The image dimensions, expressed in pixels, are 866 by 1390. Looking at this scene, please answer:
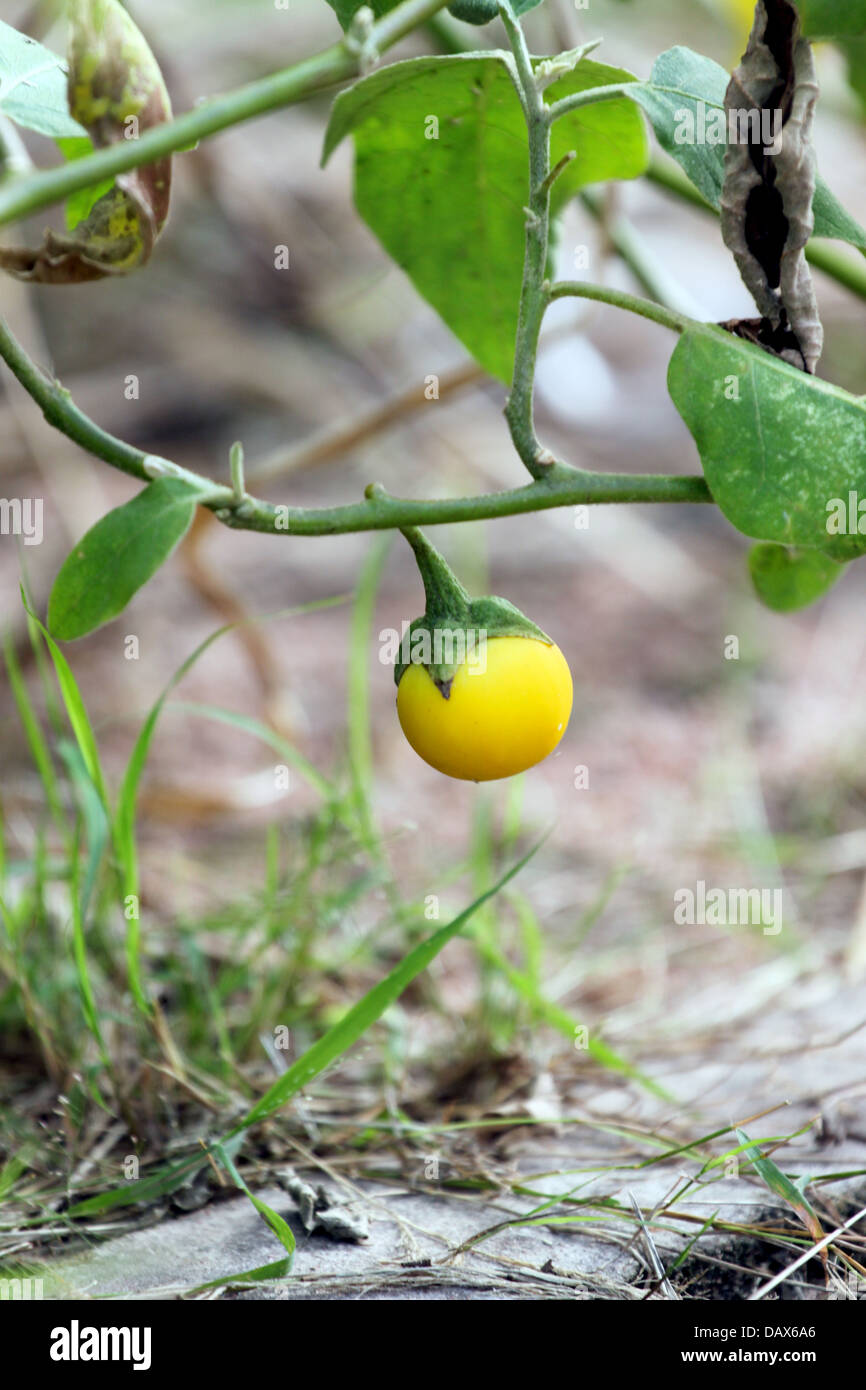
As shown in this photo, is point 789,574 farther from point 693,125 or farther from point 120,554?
point 120,554

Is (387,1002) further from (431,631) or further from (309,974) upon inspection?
(309,974)

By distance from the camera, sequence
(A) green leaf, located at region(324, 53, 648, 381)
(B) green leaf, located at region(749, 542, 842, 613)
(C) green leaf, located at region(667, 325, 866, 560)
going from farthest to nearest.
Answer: (B) green leaf, located at region(749, 542, 842, 613) < (A) green leaf, located at region(324, 53, 648, 381) < (C) green leaf, located at region(667, 325, 866, 560)

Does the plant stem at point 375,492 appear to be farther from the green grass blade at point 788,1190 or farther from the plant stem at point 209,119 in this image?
the green grass blade at point 788,1190

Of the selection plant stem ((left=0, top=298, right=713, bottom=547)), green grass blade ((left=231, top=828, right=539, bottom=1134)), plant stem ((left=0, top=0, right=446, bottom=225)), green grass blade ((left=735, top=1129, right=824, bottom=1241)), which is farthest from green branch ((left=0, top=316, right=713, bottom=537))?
green grass blade ((left=735, top=1129, right=824, bottom=1241))

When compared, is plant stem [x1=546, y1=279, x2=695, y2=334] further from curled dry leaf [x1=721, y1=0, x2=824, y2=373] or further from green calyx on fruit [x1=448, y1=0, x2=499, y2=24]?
green calyx on fruit [x1=448, y1=0, x2=499, y2=24]

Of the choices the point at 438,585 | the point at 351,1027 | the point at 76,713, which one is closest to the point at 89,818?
the point at 76,713

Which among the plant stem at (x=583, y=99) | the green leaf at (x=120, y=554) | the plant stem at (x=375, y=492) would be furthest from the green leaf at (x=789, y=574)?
the green leaf at (x=120, y=554)

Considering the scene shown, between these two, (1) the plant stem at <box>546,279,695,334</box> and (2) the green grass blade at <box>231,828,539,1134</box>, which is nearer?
(1) the plant stem at <box>546,279,695,334</box>

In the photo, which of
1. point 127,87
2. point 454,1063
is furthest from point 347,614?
point 127,87
